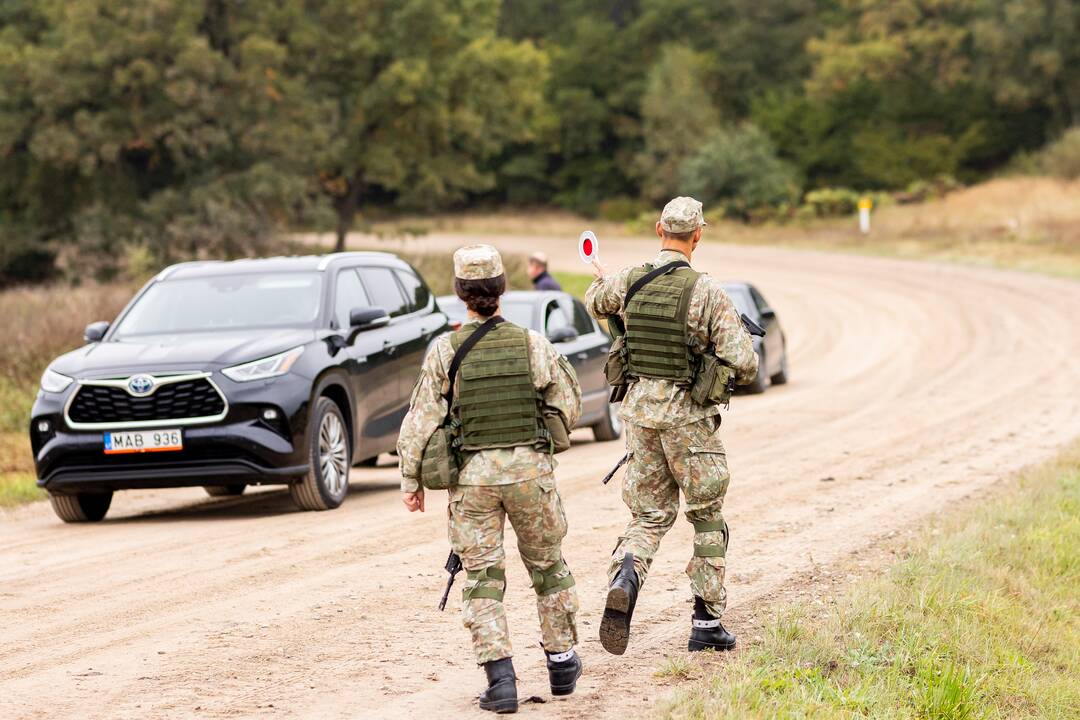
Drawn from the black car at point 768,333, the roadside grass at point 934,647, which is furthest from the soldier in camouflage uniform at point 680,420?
the black car at point 768,333

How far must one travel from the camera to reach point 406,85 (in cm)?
4956

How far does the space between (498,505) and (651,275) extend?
1349mm

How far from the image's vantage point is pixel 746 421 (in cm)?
1672

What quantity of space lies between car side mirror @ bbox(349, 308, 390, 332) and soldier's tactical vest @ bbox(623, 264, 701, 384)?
218 inches

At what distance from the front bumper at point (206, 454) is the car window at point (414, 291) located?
2803 millimetres

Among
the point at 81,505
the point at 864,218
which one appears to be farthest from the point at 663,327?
the point at 864,218

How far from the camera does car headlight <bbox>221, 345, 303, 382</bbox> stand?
34.3 ft

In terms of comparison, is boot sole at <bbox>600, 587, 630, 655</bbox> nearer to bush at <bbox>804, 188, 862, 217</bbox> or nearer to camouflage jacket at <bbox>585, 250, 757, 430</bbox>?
camouflage jacket at <bbox>585, 250, 757, 430</bbox>

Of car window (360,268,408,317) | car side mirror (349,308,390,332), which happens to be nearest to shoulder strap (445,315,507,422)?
car side mirror (349,308,390,332)

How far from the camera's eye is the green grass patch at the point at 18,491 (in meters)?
12.2

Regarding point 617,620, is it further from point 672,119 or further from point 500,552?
point 672,119

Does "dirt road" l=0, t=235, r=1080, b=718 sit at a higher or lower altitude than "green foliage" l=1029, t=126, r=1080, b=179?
lower

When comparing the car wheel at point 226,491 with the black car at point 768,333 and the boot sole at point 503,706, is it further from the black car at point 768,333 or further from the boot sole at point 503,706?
the black car at point 768,333

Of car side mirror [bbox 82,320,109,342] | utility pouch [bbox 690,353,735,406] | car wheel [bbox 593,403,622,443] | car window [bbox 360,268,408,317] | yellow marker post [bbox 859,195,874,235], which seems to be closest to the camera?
utility pouch [bbox 690,353,735,406]
